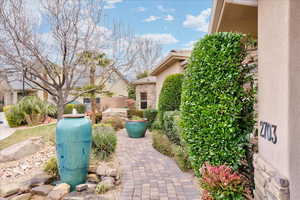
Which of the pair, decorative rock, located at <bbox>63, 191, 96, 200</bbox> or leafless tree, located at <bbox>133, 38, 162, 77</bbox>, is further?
leafless tree, located at <bbox>133, 38, 162, 77</bbox>

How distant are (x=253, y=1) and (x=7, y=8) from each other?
675cm

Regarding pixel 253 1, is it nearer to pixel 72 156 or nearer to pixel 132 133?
pixel 72 156

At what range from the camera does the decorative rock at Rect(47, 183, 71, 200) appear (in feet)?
12.5

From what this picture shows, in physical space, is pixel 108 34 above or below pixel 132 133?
above

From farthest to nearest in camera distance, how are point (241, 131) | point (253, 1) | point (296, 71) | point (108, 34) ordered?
1. point (108, 34)
2. point (241, 131)
3. point (253, 1)
4. point (296, 71)

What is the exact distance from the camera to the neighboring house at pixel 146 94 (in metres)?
14.6

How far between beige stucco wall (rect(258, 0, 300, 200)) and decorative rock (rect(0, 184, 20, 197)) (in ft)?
15.8

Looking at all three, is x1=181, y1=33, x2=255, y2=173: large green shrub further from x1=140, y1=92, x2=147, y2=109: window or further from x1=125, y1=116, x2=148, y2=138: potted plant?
x1=140, y1=92, x2=147, y2=109: window

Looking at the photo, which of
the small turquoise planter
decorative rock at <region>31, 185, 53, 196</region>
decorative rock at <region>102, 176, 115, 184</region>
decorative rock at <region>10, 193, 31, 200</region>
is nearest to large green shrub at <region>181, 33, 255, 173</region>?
decorative rock at <region>102, 176, 115, 184</region>

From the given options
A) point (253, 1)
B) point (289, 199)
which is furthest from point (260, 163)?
point (253, 1)

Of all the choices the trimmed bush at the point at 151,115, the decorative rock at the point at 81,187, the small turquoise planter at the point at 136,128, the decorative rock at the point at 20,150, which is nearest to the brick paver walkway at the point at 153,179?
the decorative rock at the point at 81,187

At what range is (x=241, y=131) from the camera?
313cm

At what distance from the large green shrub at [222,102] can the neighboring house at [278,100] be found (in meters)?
0.49

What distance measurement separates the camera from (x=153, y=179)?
14.8 feet
